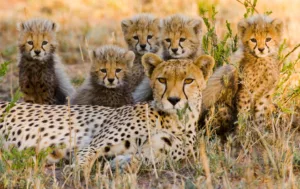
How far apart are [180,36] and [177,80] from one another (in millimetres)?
1559

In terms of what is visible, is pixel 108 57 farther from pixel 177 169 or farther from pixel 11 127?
pixel 177 169

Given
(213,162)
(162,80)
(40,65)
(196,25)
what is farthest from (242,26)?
(40,65)

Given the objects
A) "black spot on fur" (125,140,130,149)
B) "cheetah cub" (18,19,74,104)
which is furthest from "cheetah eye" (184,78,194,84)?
"cheetah cub" (18,19,74,104)

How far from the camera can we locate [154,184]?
4.31 metres

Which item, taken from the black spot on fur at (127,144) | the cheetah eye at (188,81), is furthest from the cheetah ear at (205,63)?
the black spot on fur at (127,144)

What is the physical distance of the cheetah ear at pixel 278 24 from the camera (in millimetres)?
5781

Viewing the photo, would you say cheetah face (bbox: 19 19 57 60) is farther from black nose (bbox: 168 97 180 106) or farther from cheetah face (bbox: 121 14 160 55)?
black nose (bbox: 168 97 180 106)

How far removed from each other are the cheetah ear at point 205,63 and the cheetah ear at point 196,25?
1491mm

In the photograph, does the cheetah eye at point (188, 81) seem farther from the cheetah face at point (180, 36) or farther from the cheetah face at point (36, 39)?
the cheetah face at point (36, 39)

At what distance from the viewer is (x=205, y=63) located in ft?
16.2

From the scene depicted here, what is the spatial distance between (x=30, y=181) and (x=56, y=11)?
6.93 meters

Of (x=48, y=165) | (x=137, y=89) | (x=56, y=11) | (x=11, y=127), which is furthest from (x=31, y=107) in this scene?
(x=56, y=11)

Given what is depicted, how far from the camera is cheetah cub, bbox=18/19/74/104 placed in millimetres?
6387

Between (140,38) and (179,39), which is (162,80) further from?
(140,38)
